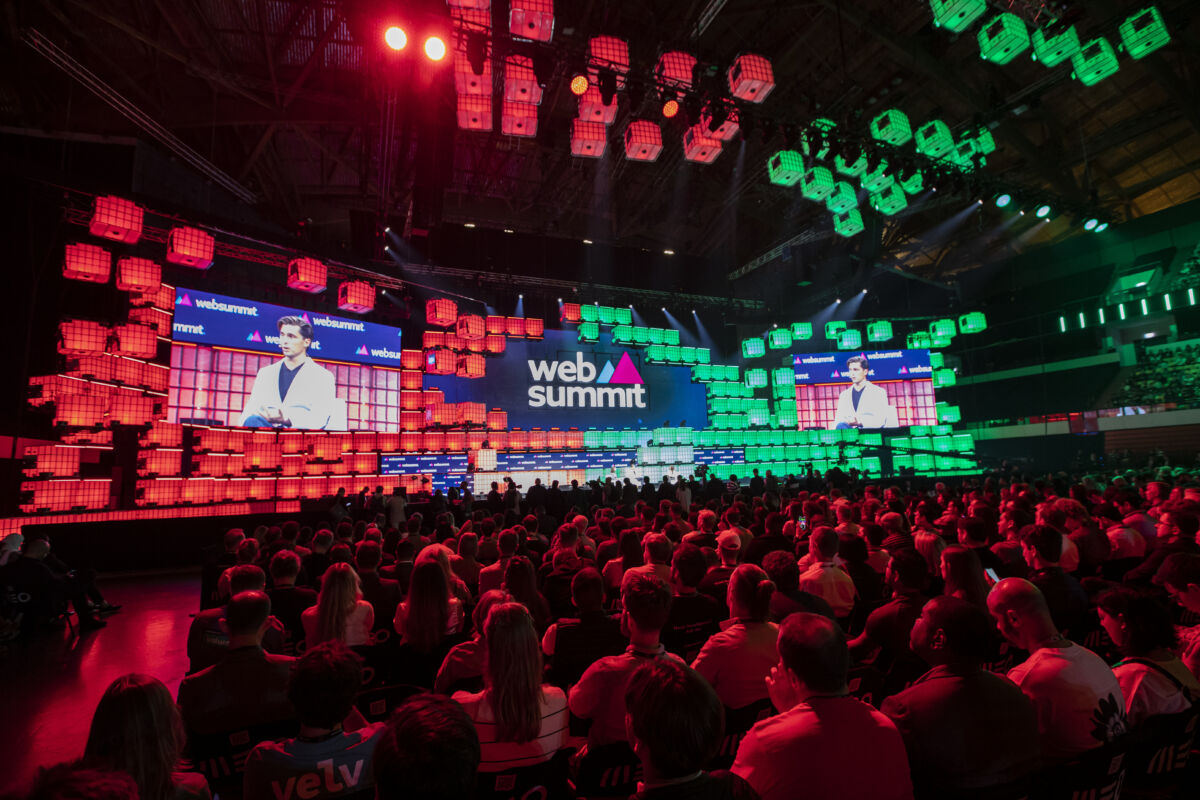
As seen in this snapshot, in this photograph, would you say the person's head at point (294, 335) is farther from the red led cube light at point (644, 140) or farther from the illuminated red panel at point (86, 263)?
the red led cube light at point (644, 140)

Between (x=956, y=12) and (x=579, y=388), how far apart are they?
15734 mm

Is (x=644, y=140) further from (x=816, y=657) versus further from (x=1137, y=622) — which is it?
(x=816, y=657)

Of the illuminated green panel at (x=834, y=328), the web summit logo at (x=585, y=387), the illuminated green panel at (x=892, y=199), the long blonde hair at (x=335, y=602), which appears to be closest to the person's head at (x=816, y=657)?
the long blonde hair at (x=335, y=602)

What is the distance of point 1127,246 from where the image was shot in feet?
70.1

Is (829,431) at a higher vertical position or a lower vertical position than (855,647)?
higher

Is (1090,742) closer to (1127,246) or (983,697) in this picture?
(983,697)

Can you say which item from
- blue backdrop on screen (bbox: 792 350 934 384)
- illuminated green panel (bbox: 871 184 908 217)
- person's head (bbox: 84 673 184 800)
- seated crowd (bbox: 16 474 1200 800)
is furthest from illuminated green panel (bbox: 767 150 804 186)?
blue backdrop on screen (bbox: 792 350 934 384)

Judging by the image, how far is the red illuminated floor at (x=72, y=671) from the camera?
409 centimetres

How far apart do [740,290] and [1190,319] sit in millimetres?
15072

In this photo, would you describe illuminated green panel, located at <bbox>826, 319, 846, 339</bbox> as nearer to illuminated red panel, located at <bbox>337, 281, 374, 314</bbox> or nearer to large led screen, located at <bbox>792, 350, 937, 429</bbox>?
large led screen, located at <bbox>792, 350, 937, 429</bbox>

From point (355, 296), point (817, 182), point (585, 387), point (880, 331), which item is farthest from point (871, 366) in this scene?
point (355, 296)

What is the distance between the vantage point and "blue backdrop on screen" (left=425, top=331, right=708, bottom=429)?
20.5 meters

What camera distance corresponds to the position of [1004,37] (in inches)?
320

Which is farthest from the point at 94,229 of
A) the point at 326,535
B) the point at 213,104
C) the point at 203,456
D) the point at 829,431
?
the point at 829,431
